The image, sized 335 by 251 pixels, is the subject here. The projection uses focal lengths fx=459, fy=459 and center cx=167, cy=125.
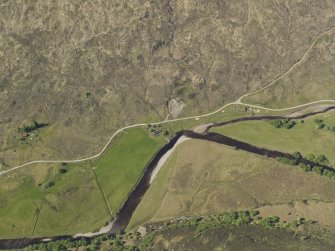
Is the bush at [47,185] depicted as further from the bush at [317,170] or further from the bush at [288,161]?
the bush at [317,170]

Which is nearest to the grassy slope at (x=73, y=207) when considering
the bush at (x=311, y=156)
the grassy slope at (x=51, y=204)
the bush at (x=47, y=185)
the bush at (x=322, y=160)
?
the grassy slope at (x=51, y=204)

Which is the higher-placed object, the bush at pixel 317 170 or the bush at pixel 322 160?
the bush at pixel 322 160

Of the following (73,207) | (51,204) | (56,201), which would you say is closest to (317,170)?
(73,207)

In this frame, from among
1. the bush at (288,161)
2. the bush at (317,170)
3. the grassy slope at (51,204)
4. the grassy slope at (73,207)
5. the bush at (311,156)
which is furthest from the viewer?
the bush at (311,156)

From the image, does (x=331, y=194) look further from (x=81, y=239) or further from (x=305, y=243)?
(x=81, y=239)

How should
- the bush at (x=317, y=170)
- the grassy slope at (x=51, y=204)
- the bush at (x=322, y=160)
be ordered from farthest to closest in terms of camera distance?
1. the bush at (x=322, y=160)
2. the grassy slope at (x=51, y=204)
3. the bush at (x=317, y=170)

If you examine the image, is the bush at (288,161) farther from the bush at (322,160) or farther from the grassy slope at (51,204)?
the grassy slope at (51,204)

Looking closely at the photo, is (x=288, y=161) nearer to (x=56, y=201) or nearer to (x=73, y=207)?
(x=73, y=207)

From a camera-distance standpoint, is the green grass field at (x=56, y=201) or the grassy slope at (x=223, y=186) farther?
the green grass field at (x=56, y=201)
